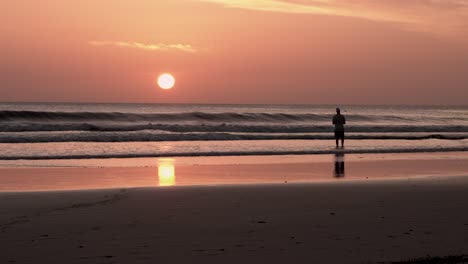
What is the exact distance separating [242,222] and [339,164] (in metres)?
11.2

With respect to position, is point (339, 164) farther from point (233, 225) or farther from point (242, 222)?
point (233, 225)

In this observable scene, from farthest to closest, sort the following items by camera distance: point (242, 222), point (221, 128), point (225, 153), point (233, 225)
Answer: point (221, 128), point (225, 153), point (242, 222), point (233, 225)

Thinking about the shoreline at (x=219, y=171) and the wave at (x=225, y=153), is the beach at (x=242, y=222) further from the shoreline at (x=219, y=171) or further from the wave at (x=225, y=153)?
the wave at (x=225, y=153)

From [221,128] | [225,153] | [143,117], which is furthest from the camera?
[143,117]

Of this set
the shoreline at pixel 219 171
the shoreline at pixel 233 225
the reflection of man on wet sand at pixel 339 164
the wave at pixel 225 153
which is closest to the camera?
the shoreline at pixel 233 225

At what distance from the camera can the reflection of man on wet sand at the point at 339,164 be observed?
1694 cm

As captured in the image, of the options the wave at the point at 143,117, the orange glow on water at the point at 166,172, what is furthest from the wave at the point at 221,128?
the orange glow on water at the point at 166,172

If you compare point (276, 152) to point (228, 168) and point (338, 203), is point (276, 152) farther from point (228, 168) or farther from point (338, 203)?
point (338, 203)

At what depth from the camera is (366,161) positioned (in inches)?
844

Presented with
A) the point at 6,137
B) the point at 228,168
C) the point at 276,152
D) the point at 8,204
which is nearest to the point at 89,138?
the point at 6,137

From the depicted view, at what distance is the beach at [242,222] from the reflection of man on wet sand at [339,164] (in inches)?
72.3

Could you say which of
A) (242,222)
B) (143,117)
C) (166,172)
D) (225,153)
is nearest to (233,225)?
(242,222)

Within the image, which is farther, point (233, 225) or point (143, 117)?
point (143, 117)

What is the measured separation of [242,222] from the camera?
9.34 metres
